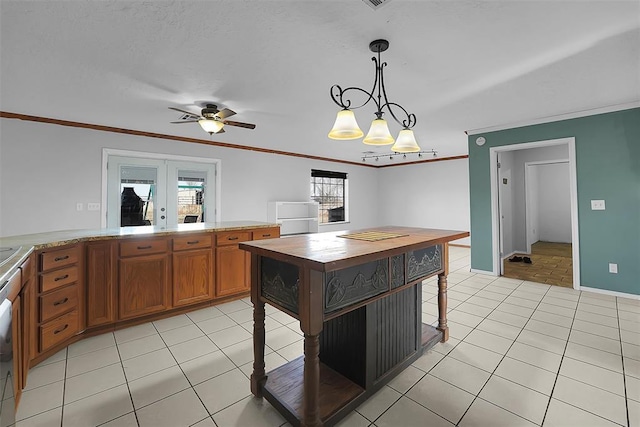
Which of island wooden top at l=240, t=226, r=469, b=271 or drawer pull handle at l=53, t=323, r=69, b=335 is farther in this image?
drawer pull handle at l=53, t=323, r=69, b=335

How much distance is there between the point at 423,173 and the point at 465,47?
18.8ft

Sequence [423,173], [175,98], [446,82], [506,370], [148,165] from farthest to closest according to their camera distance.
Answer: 1. [423,173]
2. [148,165]
3. [175,98]
4. [446,82]
5. [506,370]

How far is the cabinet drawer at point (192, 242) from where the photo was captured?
2.88 m

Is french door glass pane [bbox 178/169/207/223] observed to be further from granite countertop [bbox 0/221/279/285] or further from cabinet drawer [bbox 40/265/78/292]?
cabinet drawer [bbox 40/265/78/292]

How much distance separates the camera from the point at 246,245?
5.46 ft

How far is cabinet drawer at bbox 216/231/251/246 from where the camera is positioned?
3178mm

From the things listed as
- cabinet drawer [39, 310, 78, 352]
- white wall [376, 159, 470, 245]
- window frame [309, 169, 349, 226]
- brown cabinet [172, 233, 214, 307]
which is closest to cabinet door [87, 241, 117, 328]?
cabinet drawer [39, 310, 78, 352]

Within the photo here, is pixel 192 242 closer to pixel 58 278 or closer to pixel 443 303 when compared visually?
pixel 58 278

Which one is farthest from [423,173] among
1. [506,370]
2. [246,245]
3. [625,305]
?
[246,245]

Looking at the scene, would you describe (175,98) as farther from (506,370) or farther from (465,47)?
(506,370)

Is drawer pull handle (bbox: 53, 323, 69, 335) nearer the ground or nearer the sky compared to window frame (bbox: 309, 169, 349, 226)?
nearer the ground

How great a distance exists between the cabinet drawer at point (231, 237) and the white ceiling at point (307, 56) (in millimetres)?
1529

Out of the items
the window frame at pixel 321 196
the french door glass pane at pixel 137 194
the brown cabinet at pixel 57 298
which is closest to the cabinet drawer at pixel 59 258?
the brown cabinet at pixel 57 298

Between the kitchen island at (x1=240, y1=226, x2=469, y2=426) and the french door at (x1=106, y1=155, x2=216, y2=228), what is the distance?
351cm
